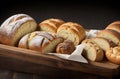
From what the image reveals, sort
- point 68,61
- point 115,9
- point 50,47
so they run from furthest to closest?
point 115,9 → point 50,47 → point 68,61

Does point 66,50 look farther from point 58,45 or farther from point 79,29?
point 79,29

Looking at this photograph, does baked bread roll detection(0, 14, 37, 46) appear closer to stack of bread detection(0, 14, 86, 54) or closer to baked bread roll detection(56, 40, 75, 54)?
stack of bread detection(0, 14, 86, 54)

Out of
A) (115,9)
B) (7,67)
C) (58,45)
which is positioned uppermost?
(115,9)

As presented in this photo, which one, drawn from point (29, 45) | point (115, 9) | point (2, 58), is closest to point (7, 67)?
point (2, 58)

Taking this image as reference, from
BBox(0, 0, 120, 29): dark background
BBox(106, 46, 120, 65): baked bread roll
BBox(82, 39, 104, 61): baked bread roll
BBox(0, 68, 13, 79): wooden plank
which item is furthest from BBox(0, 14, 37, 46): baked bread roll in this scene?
BBox(0, 0, 120, 29): dark background

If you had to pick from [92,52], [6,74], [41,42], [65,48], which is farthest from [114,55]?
[6,74]

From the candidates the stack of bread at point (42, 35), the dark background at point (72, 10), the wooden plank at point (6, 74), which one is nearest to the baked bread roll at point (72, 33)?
the stack of bread at point (42, 35)

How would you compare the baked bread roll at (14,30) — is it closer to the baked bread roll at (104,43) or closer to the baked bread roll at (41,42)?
the baked bread roll at (41,42)
